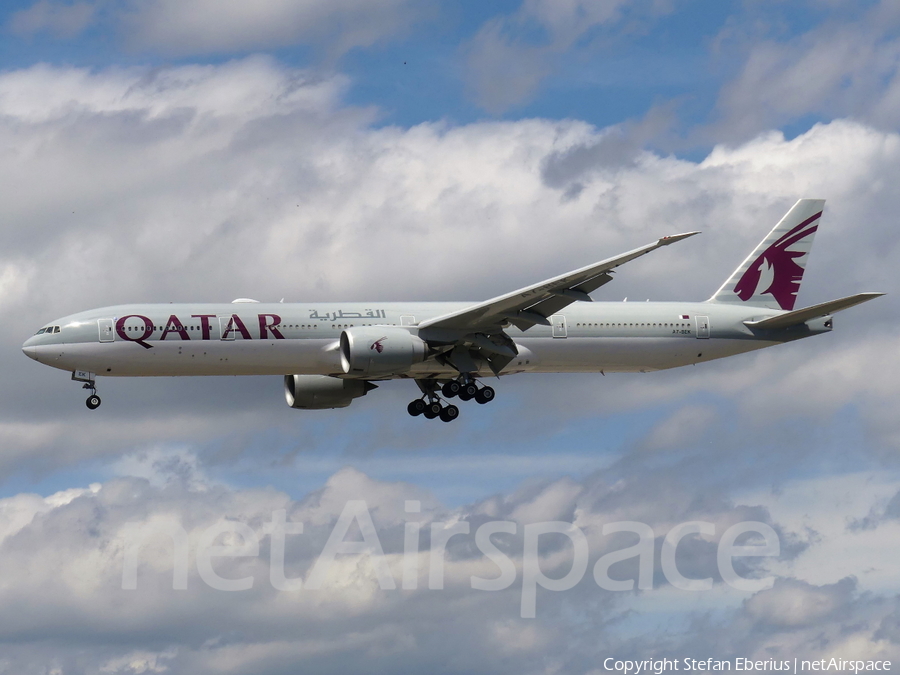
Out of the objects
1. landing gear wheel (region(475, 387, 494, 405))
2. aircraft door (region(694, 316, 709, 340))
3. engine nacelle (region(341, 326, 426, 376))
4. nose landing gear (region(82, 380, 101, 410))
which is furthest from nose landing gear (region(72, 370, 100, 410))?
aircraft door (region(694, 316, 709, 340))

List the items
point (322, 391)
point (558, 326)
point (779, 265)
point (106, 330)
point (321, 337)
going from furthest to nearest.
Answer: point (779, 265) < point (322, 391) < point (558, 326) < point (321, 337) < point (106, 330)

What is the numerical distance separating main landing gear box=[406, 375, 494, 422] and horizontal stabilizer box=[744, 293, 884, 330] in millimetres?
13412

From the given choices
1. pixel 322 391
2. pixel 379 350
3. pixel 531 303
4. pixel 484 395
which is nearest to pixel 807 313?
pixel 531 303

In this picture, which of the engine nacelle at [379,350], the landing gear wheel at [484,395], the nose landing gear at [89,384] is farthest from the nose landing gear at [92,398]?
the landing gear wheel at [484,395]

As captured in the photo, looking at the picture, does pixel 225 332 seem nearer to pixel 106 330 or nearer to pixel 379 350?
pixel 106 330

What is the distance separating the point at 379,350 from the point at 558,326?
364 inches

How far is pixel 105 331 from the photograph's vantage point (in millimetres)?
54250

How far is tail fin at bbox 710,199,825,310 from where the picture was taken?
64.3m

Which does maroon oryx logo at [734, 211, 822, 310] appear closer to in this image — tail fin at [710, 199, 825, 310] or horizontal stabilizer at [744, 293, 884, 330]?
tail fin at [710, 199, 825, 310]

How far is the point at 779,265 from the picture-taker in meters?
65.6

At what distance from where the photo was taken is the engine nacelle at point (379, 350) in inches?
2114

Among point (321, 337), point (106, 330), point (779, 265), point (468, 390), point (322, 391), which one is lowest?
point (468, 390)

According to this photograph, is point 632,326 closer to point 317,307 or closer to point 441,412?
point 441,412

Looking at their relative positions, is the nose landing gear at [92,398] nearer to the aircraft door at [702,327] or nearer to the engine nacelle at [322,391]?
the engine nacelle at [322,391]
